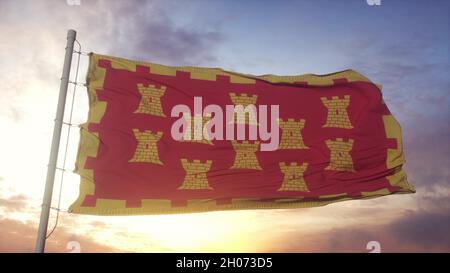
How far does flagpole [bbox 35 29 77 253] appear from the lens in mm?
6848

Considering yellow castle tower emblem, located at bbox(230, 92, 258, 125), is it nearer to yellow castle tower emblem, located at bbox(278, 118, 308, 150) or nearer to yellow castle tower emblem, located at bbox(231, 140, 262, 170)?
yellow castle tower emblem, located at bbox(231, 140, 262, 170)

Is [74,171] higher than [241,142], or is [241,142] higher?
[241,142]

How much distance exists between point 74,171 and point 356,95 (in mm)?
6055

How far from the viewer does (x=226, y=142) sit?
907cm

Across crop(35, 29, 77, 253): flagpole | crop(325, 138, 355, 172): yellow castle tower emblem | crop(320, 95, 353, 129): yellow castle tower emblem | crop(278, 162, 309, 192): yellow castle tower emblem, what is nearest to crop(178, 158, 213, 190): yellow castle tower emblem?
crop(278, 162, 309, 192): yellow castle tower emblem

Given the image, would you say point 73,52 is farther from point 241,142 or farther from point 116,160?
point 241,142

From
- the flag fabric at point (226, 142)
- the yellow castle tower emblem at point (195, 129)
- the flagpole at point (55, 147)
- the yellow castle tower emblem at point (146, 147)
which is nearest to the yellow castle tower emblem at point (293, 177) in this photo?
the flag fabric at point (226, 142)

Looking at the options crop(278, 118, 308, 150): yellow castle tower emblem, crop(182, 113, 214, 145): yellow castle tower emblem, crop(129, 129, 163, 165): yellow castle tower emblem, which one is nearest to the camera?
crop(129, 129, 163, 165): yellow castle tower emblem

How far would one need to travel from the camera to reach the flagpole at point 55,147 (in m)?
6.85

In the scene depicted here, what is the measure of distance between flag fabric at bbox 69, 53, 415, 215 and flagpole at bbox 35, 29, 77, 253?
75 cm

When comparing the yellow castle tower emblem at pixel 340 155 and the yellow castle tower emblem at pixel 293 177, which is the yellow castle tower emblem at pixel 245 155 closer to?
the yellow castle tower emblem at pixel 293 177

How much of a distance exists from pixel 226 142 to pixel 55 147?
3.31 m

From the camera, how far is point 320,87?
9.91 metres
